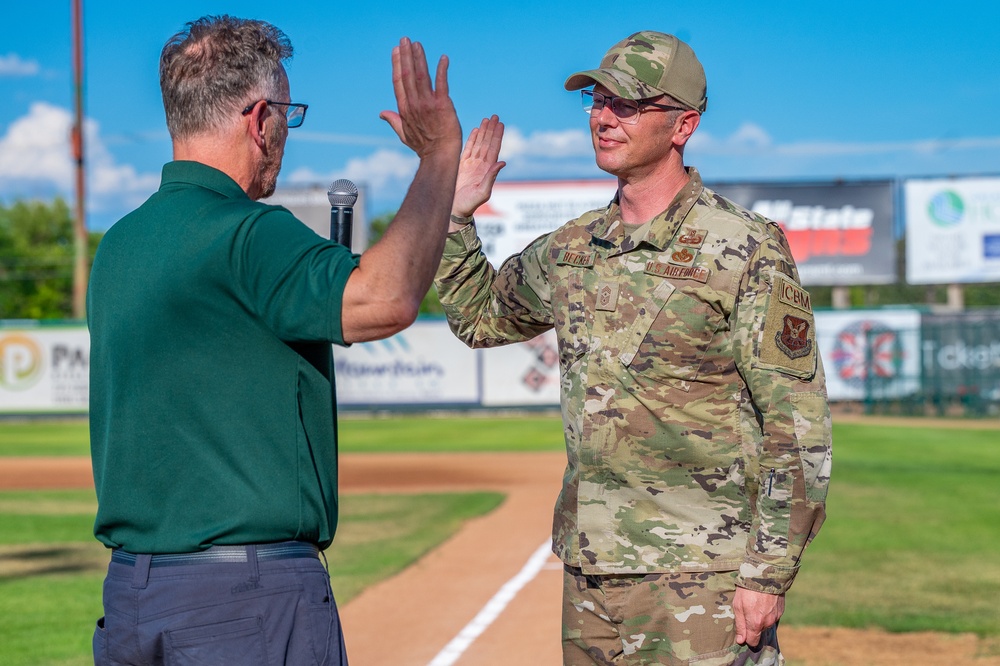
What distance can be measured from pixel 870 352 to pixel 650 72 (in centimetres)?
3276

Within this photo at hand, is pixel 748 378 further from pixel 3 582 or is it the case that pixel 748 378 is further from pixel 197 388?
pixel 3 582

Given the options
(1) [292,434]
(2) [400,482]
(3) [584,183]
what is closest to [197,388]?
(1) [292,434]

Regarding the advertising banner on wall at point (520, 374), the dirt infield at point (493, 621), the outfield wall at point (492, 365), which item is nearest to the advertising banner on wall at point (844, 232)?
the outfield wall at point (492, 365)

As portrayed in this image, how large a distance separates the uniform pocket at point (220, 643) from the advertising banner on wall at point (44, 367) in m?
33.0

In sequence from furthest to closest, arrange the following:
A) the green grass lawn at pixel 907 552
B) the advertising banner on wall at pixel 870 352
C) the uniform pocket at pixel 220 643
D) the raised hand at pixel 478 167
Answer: the advertising banner on wall at pixel 870 352 → the green grass lawn at pixel 907 552 → the raised hand at pixel 478 167 → the uniform pocket at pixel 220 643

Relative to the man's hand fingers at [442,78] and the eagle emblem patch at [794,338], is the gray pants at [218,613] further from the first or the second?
the eagle emblem patch at [794,338]

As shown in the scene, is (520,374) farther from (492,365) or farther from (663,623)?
(663,623)

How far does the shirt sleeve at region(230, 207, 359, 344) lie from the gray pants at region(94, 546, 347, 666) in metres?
0.50

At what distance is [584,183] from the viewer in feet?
121

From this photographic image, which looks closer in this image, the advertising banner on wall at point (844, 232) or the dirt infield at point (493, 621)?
the dirt infield at point (493, 621)

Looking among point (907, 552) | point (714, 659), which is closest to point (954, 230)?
point (907, 552)

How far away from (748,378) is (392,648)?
460 cm

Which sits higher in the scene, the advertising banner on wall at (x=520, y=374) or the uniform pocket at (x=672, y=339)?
the uniform pocket at (x=672, y=339)

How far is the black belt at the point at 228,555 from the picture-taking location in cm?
242
